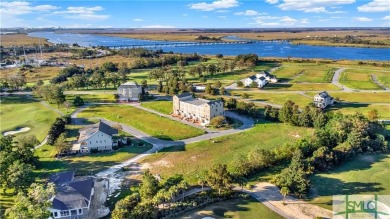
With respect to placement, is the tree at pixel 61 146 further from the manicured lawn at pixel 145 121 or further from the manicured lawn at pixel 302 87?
the manicured lawn at pixel 302 87

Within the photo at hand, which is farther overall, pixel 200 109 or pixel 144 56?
pixel 144 56

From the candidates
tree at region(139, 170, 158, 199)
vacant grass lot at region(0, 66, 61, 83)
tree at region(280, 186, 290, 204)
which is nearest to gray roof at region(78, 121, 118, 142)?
tree at region(139, 170, 158, 199)

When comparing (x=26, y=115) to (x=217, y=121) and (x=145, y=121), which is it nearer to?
(x=145, y=121)

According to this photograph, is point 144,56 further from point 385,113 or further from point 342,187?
point 342,187

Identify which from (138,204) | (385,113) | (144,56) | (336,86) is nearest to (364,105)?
(385,113)

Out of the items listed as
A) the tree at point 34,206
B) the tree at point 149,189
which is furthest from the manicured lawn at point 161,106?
the tree at point 34,206

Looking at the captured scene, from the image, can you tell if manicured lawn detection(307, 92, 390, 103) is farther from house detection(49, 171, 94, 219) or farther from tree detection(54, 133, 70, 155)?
house detection(49, 171, 94, 219)
